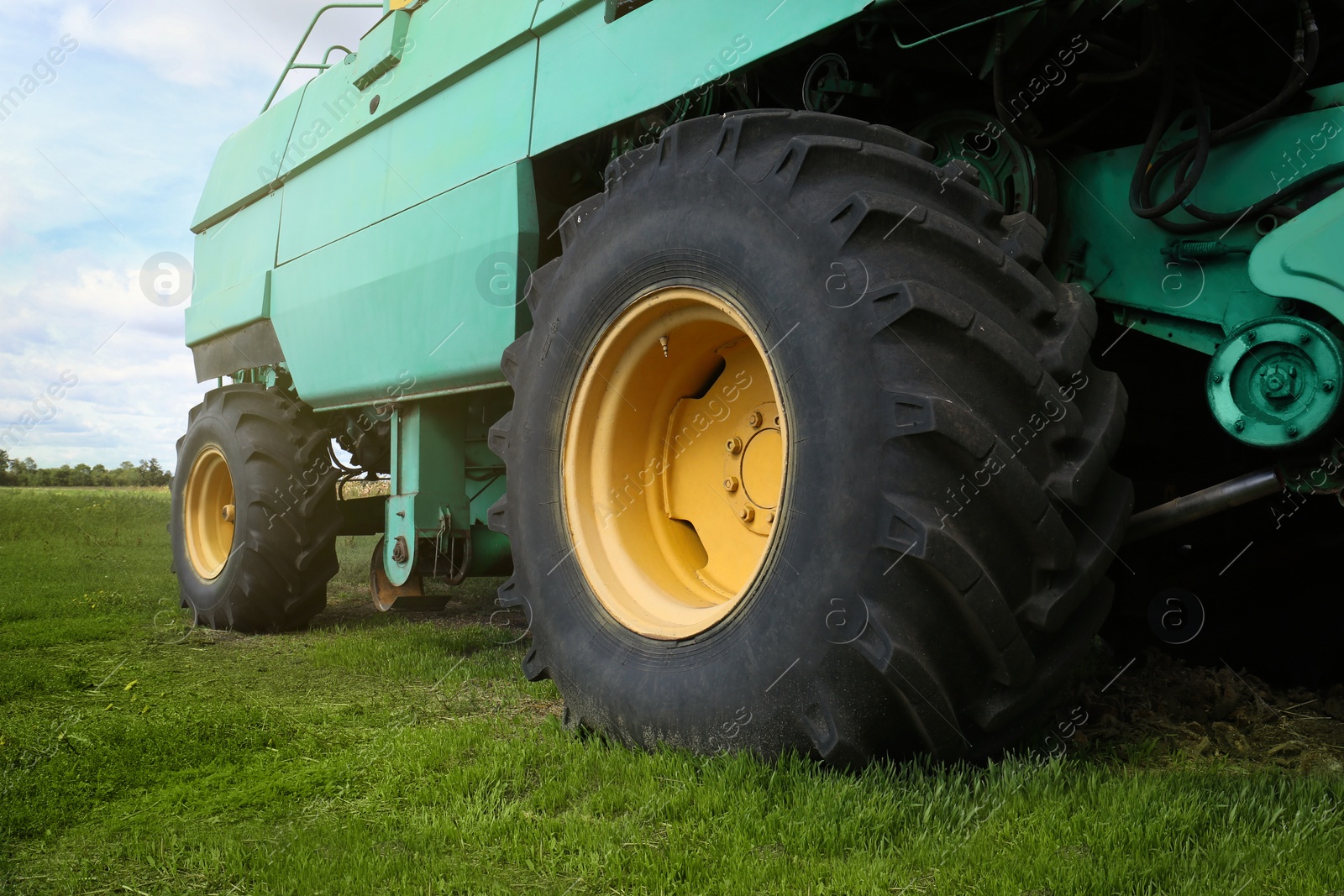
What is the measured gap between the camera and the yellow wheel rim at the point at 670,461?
8.59ft

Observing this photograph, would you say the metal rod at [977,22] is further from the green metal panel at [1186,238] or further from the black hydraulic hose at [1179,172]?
the green metal panel at [1186,238]

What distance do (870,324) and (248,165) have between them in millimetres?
5194

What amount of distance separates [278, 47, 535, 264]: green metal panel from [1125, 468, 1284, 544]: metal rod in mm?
2296

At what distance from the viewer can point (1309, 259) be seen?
188 cm

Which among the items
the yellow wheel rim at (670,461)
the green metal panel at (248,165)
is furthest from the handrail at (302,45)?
the yellow wheel rim at (670,461)

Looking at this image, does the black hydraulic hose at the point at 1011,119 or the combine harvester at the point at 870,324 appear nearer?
the combine harvester at the point at 870,324

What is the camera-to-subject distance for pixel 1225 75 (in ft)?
7.41

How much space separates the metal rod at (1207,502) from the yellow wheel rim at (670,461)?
2.84 ft

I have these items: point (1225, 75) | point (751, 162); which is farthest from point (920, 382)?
point (1225, 75)

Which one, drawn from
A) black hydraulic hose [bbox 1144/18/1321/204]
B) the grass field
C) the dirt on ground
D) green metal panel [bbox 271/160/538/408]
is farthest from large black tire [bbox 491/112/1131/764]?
green metal panel [bbox 271/160/538/408]

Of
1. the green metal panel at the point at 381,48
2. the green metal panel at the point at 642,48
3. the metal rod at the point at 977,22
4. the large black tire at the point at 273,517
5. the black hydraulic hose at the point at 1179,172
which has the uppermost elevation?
the green metal panel at the point at 381,48

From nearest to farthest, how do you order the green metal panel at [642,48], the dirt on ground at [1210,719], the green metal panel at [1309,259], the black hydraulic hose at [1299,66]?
the green metal panel at [1309,259] → the black hydraulic hose at [1299,66] → the dirt on ground at [1210,719] → the green metal panel at [642,48]

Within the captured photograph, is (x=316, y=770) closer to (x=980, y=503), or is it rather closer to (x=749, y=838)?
(x=749, y=838)

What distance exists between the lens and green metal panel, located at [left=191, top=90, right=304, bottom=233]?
5.59 metres
